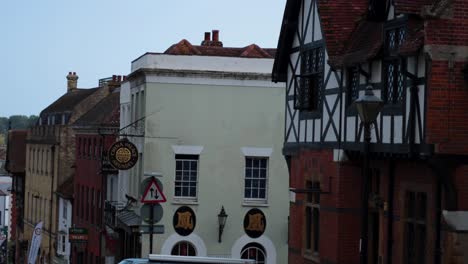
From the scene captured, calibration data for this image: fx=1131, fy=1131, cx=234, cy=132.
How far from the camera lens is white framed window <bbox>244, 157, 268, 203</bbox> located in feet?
135

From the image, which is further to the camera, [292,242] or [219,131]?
[219,131]

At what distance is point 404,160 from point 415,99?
201cm

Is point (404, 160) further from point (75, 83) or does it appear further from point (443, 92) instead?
point (75, 83)

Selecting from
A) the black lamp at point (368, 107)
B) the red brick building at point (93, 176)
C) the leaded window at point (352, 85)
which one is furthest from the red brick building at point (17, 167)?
the black lamp at point (368, 107)

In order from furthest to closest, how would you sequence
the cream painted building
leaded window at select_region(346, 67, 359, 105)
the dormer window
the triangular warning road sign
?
the cream painted building → leaded window at select_region(346, 67, 359, 105) → the triangular warning road sign → the dormer window

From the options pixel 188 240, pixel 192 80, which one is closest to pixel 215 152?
pixel 192 80

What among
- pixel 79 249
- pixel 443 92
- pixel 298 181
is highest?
pixel 443 92

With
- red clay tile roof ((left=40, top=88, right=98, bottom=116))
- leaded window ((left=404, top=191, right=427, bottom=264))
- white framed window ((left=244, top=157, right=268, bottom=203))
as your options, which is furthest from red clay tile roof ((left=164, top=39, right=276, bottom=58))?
red clay tile roof ((left=40, top=88, right=98, bottom=116))

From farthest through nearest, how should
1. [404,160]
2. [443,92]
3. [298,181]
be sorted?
[298,181], [404,160], [443,92]

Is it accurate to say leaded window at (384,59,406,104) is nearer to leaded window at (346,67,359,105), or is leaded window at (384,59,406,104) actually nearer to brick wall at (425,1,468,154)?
brick wall at (425,1,468,154)

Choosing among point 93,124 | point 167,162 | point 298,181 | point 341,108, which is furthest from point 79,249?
point 341,108

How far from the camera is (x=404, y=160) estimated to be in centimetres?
2247

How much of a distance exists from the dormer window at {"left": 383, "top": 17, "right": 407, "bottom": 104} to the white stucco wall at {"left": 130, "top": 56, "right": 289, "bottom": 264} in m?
18.0

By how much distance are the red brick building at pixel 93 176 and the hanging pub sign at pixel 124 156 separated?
368 inches
